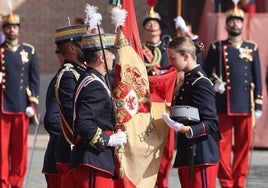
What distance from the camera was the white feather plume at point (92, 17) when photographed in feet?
23.3

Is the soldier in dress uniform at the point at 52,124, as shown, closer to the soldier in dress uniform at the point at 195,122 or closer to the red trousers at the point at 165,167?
the soldier in dress uniform at the point at 195,122

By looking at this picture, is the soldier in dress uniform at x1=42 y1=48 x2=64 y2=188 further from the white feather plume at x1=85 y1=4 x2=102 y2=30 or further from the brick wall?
the brick wall

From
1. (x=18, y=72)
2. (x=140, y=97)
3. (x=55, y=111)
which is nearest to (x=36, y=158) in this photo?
(x=18, y=72)

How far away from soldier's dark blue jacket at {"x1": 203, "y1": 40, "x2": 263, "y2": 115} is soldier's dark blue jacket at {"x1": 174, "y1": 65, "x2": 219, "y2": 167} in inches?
141

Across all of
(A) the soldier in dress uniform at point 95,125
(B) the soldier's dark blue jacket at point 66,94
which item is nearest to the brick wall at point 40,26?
(B) the soldier's dark blue jacket at point 66,94

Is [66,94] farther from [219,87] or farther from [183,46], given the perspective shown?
[219,87]

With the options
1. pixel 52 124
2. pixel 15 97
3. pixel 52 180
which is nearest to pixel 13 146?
pixel 15 97

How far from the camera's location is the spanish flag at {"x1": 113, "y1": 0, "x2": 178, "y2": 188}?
7156 mm

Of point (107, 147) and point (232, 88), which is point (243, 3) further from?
point (107, 147)

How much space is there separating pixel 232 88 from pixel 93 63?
456 centimetres

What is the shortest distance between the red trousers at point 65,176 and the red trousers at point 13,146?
3.30m

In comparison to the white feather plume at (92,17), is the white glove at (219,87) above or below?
below

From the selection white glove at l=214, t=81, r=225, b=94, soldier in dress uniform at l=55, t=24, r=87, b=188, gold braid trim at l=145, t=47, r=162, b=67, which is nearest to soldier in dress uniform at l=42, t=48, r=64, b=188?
soldier in dress uniform at l=55, t=24, r=87, b=188

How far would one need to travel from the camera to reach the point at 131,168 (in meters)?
7.19
